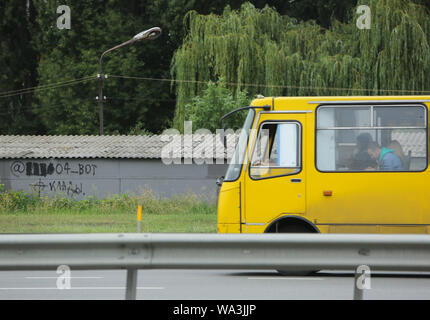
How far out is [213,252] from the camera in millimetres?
6094

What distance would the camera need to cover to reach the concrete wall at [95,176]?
91.4 ft

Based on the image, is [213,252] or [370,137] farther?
[370,137]

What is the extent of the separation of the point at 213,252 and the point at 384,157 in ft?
20.5

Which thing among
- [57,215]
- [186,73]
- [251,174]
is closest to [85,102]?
[186,73]

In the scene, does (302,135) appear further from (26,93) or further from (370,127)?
(26,93)

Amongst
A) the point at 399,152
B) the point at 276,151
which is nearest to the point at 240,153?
the point at 276,151

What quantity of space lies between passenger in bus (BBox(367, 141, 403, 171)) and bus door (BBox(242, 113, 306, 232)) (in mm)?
1139

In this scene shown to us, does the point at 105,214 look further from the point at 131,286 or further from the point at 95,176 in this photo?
the point at 131,286

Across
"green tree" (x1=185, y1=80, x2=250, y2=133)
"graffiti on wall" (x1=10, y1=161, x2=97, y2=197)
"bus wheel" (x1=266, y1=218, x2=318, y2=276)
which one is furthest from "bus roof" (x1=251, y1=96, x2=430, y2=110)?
"green tree" (x1=185, y1=80, x2=250, y2=133)

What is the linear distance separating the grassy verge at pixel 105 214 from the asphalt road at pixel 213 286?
866 centimetres

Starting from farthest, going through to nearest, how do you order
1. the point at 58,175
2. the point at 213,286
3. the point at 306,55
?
the point at 306,55 → the point at 58,175 → the point at 213,286

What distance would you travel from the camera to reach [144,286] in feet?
32.4

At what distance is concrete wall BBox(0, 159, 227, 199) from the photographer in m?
27.8

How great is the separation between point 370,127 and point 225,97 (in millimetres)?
18214
